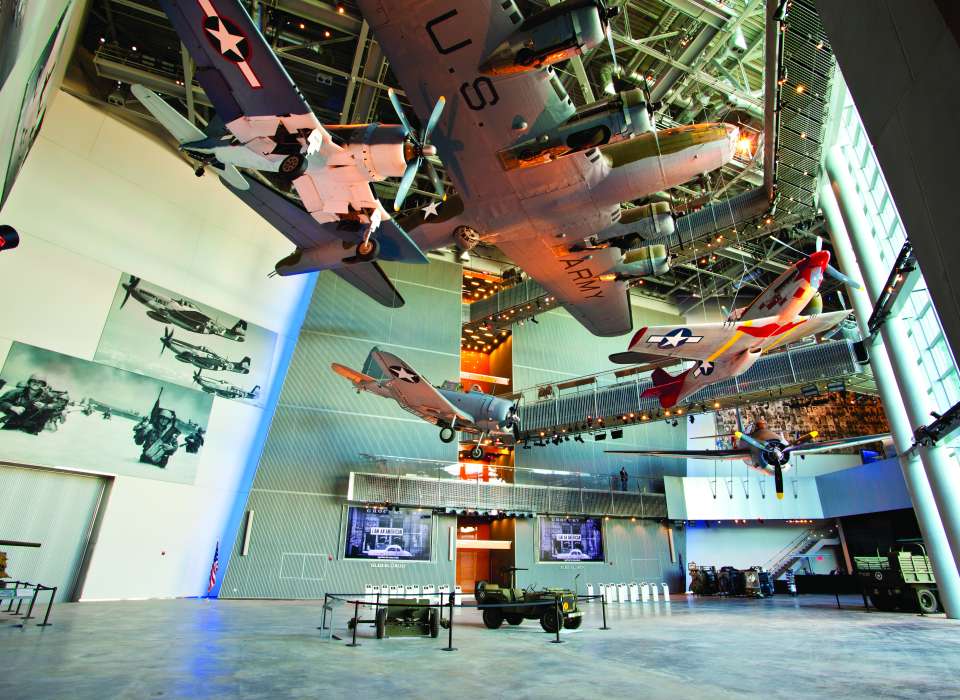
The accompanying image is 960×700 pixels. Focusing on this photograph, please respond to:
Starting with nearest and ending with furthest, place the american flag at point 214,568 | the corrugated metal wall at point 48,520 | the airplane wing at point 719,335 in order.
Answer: the airplane wing at point 719,335, the corrugated metal wall at point 48,520, the american flag at point 214,568

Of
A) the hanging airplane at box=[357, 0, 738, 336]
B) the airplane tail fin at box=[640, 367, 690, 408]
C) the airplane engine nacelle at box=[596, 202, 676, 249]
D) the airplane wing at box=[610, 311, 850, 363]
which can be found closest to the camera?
the hanging airplane at box=[357, 0, 738, 336]

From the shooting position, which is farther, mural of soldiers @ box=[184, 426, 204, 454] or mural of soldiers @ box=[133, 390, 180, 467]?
mural of soldiers @ box=[184, 426, 204, 454]

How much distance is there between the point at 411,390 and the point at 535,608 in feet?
29.8

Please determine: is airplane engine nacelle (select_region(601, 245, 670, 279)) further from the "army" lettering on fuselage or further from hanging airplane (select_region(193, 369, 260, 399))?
hanging airplane (select_region(193, 369, 260, 399))

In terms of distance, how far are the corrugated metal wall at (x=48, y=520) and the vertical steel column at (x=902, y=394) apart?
968 inches

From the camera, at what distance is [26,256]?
47.8 ft

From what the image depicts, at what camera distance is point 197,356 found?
59.7ft

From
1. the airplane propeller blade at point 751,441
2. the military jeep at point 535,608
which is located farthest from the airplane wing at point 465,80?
the airplane propeller blade at point 751,441

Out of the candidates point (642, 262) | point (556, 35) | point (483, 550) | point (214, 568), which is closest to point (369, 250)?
point (556, 35)

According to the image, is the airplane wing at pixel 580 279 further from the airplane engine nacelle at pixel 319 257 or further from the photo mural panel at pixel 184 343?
the photo mural panel at pixel 184 343

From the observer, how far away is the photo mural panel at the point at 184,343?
54.2 ft

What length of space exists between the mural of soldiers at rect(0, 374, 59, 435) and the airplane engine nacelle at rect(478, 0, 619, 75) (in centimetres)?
1589

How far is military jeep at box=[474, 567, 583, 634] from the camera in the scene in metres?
10.6

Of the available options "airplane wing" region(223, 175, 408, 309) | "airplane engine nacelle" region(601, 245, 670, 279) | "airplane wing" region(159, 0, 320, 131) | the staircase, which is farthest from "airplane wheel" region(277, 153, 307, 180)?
the staircase
